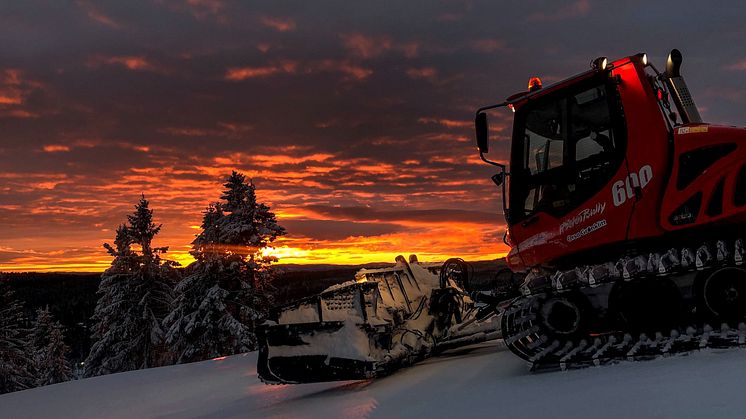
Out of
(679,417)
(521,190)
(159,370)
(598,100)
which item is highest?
(598,100)

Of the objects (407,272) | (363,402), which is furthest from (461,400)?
(407,272)

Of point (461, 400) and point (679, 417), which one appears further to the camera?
point (461, 400)

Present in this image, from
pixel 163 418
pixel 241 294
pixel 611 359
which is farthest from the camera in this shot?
pixel 241 294

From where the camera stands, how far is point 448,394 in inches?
212

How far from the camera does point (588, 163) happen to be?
6117 millimetres

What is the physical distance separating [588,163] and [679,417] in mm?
3333

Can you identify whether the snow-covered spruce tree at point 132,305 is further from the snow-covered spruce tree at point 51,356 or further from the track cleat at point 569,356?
the track cleat at point 569,356

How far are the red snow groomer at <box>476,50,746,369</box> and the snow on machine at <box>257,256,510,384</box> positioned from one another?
171cm

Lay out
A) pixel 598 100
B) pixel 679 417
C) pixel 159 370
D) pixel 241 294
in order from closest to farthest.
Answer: pixel 679 417 < pixel 598 100 < pixel 159 370 < pixel 241 294

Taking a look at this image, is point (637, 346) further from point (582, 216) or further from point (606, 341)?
point (582, 216)

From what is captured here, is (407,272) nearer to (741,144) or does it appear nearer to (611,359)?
(611,359)

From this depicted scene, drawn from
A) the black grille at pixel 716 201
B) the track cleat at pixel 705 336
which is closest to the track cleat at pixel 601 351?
the track cleat at pixel 705 336

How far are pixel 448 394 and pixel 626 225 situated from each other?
2616mm

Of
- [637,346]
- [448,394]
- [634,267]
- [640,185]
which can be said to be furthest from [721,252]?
[448,394]
